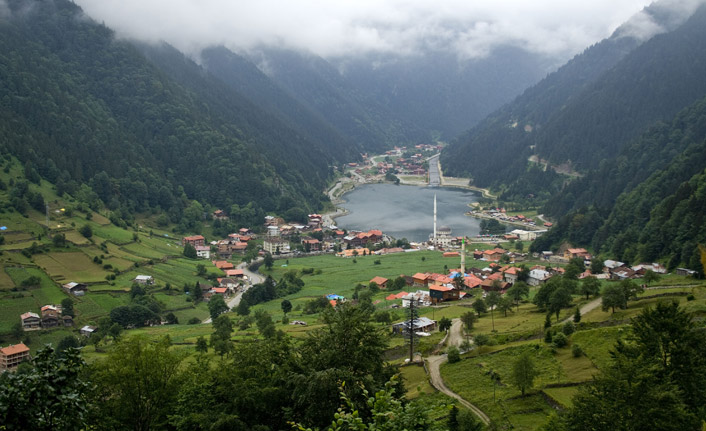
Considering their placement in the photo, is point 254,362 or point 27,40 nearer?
point 254,362

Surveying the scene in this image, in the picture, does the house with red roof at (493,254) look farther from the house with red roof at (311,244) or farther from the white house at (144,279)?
the white house at (144,279)

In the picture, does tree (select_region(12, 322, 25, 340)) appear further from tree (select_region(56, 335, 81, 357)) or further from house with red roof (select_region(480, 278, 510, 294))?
house with red roof (select_region(480, 278, 510, 294))

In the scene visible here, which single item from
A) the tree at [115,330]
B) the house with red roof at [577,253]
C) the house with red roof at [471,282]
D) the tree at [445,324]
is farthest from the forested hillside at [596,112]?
the tree at [115,330]

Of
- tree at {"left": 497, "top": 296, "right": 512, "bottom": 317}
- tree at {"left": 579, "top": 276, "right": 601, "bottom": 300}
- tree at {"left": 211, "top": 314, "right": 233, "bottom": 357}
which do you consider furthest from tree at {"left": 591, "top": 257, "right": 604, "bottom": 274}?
tree at {"left": 211, "top": 314, "right": 233, "bottom": 357}

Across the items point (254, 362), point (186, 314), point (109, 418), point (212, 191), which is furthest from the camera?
point (212, 191)

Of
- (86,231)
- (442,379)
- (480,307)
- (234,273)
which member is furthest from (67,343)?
(234,273)

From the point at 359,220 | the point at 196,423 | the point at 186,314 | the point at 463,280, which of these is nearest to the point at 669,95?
the point at 359,220

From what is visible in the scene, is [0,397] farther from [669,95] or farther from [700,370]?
[669,95]

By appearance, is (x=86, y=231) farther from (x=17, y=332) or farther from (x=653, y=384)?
(x=653, y=384)
